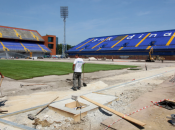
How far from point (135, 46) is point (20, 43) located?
51038mm

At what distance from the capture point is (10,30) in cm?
7456

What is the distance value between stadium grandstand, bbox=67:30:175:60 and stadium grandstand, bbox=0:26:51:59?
52.9ft

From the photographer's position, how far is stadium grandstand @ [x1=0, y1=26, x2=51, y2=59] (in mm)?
64750

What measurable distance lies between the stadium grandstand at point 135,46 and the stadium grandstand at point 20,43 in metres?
16.1

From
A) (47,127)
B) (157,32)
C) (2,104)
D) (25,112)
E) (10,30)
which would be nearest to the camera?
(47,127)

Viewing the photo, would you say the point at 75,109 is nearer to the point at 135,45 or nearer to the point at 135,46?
the point at 135,46

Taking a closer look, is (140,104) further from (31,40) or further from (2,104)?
(31,40)

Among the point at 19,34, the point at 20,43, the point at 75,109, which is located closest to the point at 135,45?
the point at 20,43

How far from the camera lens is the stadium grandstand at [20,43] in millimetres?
64750

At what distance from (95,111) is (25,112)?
2270 mm

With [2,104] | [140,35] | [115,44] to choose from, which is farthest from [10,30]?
[2,104]

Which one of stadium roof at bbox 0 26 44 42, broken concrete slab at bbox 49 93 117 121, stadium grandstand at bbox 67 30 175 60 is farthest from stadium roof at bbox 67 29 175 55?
broken concrete slab at bbox 49 93 117 121

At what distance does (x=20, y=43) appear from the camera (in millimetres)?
72938

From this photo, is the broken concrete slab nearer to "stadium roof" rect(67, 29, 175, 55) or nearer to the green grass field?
the green grass field
